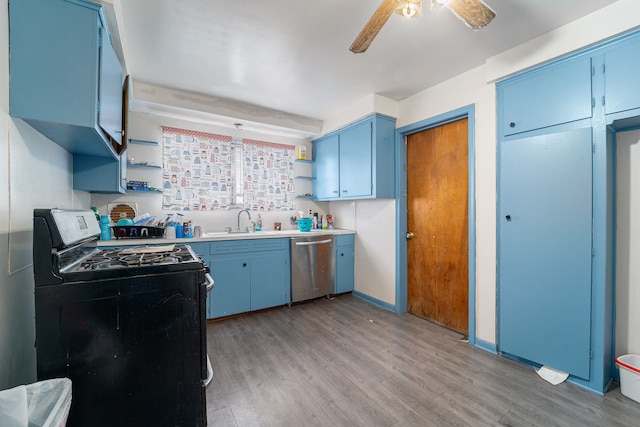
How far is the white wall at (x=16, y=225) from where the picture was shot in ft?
3.51

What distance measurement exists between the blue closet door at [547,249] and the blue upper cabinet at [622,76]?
214 mm

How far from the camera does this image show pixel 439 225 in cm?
286

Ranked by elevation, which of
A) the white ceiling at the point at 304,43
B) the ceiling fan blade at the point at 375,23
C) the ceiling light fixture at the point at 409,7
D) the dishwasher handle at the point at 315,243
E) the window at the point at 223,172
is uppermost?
the white ceiling at the point at 304,43

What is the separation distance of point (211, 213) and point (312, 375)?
7.85ft

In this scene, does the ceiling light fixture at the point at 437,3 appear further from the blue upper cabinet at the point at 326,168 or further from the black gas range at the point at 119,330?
the blue upper cabinet at the point at 326,168

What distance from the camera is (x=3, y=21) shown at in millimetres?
A: 1107

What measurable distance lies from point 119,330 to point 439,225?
2777 mm

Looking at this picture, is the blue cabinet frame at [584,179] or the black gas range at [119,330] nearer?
the black gas range at [119,330]

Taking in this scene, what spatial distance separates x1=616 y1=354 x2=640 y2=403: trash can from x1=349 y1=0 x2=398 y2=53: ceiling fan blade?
2.56m

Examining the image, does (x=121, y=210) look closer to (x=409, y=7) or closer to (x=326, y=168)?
(x=326, y=168)

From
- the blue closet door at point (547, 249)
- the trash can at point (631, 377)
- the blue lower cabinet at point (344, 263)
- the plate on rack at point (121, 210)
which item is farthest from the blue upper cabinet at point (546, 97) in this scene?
the plate on rack at point (121, 210)

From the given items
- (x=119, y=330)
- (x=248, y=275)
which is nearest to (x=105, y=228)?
(x=248, y=275)

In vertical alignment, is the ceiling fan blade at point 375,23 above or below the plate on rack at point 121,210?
above

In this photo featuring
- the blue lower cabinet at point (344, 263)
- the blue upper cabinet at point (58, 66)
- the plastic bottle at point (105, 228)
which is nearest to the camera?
the blue upper cabinet at point (58, 66)
